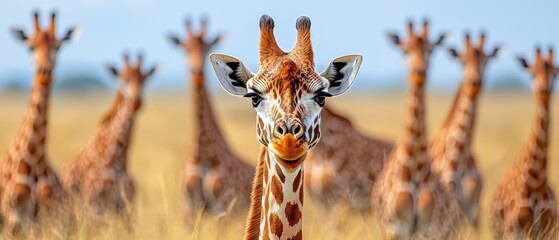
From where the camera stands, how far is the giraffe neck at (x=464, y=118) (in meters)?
10.7

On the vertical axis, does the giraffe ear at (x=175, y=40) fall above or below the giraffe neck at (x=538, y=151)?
above

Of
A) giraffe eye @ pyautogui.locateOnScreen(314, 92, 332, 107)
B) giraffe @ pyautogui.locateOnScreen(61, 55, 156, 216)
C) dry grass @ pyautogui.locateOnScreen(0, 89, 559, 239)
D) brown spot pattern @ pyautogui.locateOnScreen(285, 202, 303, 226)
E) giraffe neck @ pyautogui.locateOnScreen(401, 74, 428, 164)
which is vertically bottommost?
dry grass @ pyautogui.locateOnScreen(0, 89, 559, 239)

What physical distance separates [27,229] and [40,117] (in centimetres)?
101

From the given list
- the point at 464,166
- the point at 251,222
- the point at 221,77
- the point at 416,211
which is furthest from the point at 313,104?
the point at 464,166

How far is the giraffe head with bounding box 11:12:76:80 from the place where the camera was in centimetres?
935

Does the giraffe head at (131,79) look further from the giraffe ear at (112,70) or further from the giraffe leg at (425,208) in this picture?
the giraffe leg at (425,208)

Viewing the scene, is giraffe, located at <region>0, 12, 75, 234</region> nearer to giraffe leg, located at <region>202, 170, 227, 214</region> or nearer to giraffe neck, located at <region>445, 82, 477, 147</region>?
giraffe leg, located at <region>202, 170, 227, 214</region>

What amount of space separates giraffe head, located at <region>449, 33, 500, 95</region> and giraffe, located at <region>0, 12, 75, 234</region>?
11.8ft

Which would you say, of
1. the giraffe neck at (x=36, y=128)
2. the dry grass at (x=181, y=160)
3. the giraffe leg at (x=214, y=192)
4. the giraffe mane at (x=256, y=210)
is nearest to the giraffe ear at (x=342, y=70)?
the giraffe mane at (x=256, y=210)

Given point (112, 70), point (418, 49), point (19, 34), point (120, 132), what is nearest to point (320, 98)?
point (418, 49)

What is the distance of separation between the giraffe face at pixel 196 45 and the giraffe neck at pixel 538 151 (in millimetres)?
3323

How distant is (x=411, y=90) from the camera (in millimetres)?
8961

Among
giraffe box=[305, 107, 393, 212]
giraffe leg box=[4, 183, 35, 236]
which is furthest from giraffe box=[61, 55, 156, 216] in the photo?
giraffe box=[305, 107, 393, 212]

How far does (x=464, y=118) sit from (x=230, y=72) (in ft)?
19.9
